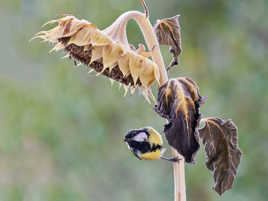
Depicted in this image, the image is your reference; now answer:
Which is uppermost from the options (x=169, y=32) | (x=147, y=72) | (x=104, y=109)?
(x=104, y=109)

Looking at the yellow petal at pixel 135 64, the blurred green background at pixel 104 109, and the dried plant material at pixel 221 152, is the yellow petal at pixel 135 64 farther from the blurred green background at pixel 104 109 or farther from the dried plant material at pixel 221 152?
the blurred green background at pixel 104 109

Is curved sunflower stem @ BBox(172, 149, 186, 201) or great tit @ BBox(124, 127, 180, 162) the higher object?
great tit @ BBox(124, 127, 180, 162)

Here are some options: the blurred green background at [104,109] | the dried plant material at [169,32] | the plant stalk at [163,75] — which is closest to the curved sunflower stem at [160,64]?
the plant stalk at [163,75]

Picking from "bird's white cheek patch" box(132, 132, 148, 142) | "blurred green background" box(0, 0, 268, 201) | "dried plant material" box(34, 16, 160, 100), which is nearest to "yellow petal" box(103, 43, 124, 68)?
"dried plant material" box(34, 16, 160, 100)

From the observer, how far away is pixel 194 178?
7.54ft

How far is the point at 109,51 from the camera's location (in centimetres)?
61

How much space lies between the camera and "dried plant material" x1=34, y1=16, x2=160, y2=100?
0.61 meters

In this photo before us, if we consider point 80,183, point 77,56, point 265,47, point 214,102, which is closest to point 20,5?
point 80,183

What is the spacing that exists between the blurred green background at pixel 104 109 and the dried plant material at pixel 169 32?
1.51 metres

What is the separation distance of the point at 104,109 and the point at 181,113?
195cm

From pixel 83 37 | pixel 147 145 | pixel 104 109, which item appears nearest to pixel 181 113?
pixel 147 145

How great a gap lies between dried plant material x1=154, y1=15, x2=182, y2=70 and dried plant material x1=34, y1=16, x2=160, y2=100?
12cm

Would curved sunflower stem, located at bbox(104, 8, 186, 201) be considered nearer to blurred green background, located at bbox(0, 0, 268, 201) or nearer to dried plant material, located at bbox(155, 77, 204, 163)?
dried plant material, located at bbox(155, 77, 204, 163)

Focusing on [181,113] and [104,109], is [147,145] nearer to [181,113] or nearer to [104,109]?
[181,113]
